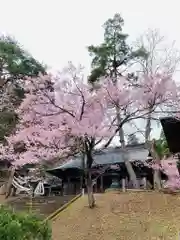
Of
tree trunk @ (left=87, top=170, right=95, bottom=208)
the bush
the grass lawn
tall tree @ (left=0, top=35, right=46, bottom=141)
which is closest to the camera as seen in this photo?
the bush

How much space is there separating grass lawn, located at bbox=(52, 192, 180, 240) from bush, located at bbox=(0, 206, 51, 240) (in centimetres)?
671

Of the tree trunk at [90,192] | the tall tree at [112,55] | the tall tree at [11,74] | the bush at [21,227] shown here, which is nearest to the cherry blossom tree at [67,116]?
the tree trunk at [90,192]

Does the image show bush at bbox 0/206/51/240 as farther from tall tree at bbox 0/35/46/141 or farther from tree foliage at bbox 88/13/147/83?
tall tree at bbox 0/35/46/141

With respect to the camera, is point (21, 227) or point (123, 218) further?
point (123, 218)

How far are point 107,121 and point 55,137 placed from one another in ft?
8.56

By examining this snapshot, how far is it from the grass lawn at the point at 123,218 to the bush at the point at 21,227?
671 centimetres

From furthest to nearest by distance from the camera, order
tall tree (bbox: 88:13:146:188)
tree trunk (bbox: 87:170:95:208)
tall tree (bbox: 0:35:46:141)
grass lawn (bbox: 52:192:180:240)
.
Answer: tall tree (bbox: 0:35:46:141) → tall tree (bbox: 88:13:146:188) → tree trunk (bbox: 87:170:95:208) → grass lawn (bbox: 52:192:180:240)

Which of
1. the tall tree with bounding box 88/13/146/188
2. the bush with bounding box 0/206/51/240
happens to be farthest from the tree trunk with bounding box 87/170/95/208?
the bush with bounding box 0/206/51/240

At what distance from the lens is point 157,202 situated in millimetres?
15570

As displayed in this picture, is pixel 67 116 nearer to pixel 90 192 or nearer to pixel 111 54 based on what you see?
pixel 90 192

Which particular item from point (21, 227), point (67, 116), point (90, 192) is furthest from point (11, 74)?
point (21, 227)

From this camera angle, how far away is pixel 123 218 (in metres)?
13.7

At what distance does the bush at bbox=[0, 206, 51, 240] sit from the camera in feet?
14.7

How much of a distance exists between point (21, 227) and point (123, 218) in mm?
9323
